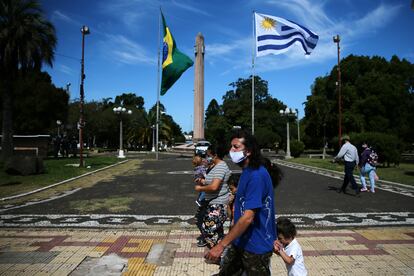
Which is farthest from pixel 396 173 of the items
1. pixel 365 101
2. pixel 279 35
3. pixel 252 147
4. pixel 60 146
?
pixel 60 146

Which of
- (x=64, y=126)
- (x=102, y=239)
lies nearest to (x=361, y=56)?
(x=64, y=126)

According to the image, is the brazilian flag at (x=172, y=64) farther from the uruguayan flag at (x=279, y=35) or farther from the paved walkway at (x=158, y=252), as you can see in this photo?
the paved walkway at (x=158, y=252)

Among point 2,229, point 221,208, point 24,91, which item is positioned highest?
point 24,91

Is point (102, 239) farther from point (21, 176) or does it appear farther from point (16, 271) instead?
point (21, 176)

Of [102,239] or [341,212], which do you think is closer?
[102,239]

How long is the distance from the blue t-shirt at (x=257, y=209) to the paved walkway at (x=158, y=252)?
212 centimetres

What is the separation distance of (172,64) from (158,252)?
19.1 meters

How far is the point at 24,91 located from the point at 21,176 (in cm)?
3403

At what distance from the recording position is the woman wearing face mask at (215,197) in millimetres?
4734

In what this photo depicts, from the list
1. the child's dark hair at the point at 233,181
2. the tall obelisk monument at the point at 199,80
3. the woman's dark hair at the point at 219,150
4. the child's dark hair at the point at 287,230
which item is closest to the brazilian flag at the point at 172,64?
the tall obelisk monument at the point at 199,80

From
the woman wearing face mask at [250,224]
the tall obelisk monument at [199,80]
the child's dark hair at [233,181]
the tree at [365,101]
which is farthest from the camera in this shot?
the tall obelisk monument at [199,80]

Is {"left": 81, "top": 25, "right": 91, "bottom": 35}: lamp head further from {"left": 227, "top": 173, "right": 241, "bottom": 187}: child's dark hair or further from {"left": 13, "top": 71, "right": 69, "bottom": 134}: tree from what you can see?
{"left": 13, "top": 71, "right": 69, "bottom": 134}: tree

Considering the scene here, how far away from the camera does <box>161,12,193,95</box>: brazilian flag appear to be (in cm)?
2358

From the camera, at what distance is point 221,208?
15.9ft
